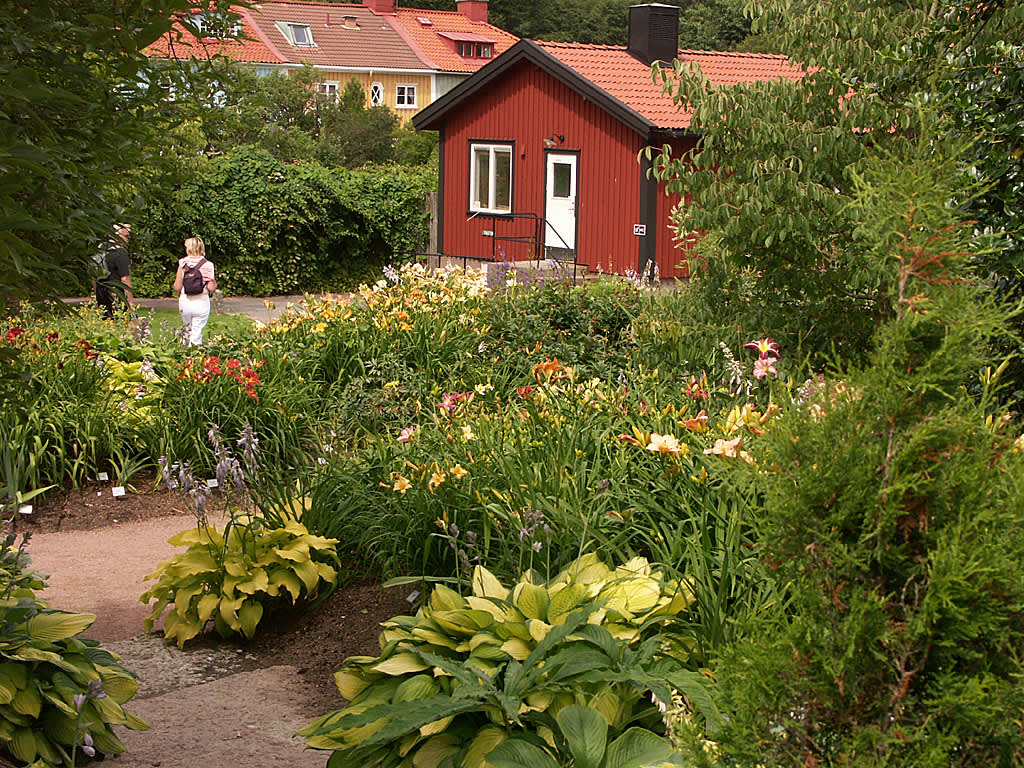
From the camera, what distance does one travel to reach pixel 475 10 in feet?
218

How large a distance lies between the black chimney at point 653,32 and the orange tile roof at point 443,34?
36.6 metres

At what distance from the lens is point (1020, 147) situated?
4.51 meters

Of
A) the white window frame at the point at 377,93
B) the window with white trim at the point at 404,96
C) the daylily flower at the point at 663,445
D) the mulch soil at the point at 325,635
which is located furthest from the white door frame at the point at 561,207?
the window with white trim at the point at 404,96

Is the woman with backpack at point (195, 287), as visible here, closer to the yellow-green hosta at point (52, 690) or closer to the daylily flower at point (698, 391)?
the daylily flower at point (698, 391)

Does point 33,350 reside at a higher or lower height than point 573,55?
lower

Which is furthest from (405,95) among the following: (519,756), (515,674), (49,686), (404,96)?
(519,756)

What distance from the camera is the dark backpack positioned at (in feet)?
39.5

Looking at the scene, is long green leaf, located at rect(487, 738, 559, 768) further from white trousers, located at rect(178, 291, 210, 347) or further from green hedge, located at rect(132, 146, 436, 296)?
green hedge, located at rect(132, 146, 436, 296)

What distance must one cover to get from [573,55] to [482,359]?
16739 mm

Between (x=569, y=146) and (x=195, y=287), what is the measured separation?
13647 mm

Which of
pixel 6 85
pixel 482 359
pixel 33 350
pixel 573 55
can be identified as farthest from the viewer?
pixel 573 55

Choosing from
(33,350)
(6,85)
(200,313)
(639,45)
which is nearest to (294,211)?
(639,45)

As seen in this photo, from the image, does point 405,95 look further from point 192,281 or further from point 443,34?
point 192,281

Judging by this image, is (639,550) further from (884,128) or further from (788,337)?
(884,128)
